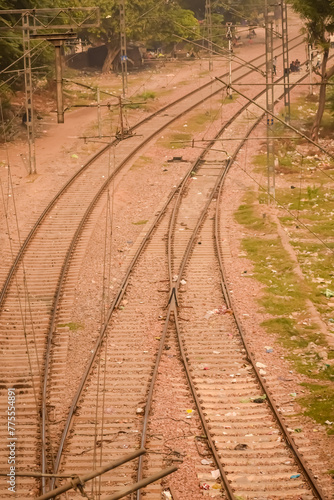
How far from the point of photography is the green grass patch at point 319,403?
1194 centimetres

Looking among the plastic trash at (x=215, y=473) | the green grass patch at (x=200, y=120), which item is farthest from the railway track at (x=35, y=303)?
the green grass patch at (x=200, y=120)

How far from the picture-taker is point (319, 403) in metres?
12.4

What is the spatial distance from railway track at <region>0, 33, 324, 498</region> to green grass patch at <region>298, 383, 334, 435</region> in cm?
293

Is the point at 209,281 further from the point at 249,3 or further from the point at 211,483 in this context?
the point at 249,3

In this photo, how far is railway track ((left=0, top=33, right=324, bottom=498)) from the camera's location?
12.6m

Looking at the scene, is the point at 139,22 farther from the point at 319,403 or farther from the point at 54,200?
the point at 319,403

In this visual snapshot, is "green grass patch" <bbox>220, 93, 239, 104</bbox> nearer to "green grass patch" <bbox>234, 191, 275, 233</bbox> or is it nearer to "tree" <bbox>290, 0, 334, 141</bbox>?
"tree" <bbox>290, 0, 334, 141</bbox>

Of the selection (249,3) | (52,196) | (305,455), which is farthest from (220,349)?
(249,3)

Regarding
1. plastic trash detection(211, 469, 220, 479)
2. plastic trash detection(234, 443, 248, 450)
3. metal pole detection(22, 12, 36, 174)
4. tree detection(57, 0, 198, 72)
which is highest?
tree detection(57, 0, 198, 72)

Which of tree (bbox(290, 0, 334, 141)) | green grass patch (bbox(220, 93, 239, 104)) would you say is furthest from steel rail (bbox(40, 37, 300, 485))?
tree (bbox(290, 0, 334, 141))

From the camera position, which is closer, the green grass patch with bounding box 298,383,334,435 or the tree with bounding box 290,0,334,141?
the green grass patch with bounding box 298,383,334,435

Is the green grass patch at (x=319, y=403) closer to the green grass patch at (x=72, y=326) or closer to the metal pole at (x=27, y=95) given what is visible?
the green grass patch at (x=72, y=326)

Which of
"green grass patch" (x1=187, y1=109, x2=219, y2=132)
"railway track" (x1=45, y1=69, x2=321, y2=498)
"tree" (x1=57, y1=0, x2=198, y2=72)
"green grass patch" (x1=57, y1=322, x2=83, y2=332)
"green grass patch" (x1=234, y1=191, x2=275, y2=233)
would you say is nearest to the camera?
"railway track" (x1=45, y1=69, x2=321, y2=498)

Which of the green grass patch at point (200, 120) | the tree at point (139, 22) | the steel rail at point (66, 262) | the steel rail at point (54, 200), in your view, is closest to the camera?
the steel rail at point (66, 262)
